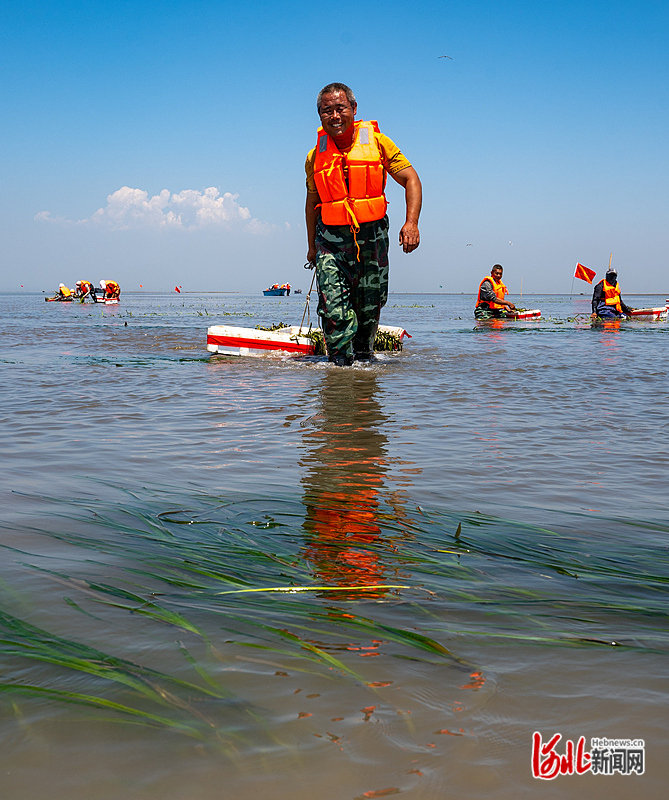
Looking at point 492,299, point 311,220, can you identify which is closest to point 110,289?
point 492,299

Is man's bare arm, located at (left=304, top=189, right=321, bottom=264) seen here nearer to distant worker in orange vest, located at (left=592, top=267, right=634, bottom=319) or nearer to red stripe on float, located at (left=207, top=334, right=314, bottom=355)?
red stripe on float, located at (left=207, top=334, right=314, bottom=355)

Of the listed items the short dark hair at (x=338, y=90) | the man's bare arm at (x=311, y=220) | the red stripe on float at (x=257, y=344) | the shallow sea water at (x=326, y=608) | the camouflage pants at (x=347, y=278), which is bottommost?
the shallow sea water at (x=326, y=608)

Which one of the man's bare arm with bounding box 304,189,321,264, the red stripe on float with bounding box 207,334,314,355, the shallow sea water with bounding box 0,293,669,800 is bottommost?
the shallow sea water with bounding box 0,293,669,800

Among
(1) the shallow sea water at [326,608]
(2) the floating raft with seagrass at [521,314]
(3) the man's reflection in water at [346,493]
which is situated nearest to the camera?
(1) the shallow sea water at [326,608]

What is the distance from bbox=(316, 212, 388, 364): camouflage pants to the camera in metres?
7.16

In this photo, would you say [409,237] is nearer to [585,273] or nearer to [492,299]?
[492,299]

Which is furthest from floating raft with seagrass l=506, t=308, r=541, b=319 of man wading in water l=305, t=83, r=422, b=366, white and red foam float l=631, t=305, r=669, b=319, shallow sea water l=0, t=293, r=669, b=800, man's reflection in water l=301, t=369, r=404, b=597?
shallow sea water l=0, t=293, r=669, b=800

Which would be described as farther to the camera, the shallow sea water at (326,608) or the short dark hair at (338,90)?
the short dark hair at (338,90)

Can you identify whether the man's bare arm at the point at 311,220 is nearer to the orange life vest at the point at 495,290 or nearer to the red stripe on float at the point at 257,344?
the red stripe on float at the point at 257,344

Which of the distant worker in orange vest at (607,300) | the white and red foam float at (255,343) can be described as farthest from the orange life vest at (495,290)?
the white and red foam float at (255,343)

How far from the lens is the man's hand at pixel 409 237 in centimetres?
695

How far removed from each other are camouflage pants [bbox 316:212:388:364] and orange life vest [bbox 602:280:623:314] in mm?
14686

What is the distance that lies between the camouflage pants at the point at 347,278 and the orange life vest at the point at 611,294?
14686 millimetres

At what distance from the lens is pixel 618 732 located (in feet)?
4.05
